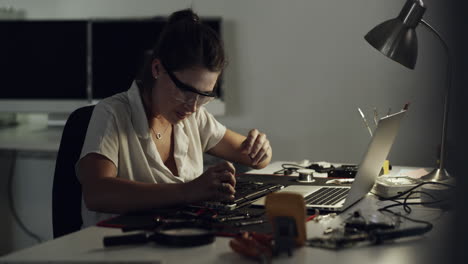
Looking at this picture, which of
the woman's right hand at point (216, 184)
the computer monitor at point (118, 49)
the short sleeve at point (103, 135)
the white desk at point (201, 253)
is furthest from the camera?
the computer monitor at point (118, 49)

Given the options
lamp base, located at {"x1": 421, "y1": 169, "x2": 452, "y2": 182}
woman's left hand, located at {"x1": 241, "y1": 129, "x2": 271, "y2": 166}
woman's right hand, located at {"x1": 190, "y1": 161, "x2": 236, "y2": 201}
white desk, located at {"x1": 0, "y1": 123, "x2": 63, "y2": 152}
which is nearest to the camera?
woman's right hand, located at {"x1": 190, "y1": 161, "x2": 236, "y2": 201}

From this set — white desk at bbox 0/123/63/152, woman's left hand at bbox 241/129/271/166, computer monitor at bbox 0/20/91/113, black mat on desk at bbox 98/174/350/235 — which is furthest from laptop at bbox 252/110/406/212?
computer monitor at bbox 0/20/91/113

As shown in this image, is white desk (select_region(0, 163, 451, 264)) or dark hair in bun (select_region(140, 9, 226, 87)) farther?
dark hair in bun (select_region(140, 9, 226, 87))

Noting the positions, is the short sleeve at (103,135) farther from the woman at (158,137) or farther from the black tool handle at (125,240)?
the black tool handle at (125,240)

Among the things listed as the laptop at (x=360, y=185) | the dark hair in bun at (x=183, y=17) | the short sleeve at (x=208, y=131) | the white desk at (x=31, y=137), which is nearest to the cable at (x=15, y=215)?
the white desk at (x=31, y=137)

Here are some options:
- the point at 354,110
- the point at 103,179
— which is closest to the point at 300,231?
the point at 103,179

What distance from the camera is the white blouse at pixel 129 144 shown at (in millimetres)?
1369

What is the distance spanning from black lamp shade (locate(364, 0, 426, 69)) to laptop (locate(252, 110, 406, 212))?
16 centimetres

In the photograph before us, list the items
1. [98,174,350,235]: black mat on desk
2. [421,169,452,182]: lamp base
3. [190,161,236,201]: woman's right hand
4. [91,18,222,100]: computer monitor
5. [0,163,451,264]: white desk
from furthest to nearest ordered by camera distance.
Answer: [91,18,222,100]: computer monitor, [421,169,452,182]: lamp base, [190,161,236,201]: woman's right hand, [98,174,350,235]: black mat on desk, [0,163,451,264]: white desk

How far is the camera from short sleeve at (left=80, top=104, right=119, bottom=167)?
1.34 meters

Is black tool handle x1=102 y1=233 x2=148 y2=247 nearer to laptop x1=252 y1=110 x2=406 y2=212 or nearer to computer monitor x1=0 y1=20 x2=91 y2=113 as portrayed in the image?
laptop x1=252 y1=110 x2=406 y2=212

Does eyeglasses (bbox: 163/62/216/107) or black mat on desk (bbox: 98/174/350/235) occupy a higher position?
eyeglasses (bbox: 163/62/216/107)

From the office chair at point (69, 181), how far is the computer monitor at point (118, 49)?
1.44m

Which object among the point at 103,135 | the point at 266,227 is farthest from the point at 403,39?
the point at 103,135
